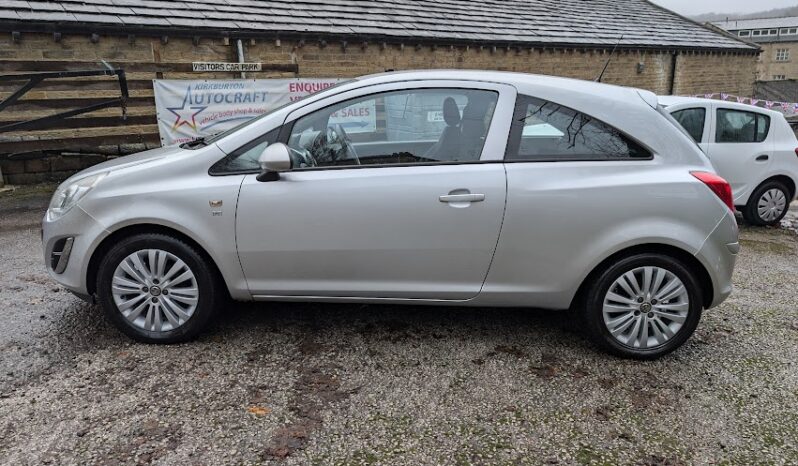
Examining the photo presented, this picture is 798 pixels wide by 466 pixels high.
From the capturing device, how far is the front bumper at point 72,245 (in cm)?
324

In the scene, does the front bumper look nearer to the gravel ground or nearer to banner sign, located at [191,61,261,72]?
the gravel ground

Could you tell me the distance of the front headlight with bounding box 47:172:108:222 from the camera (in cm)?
330

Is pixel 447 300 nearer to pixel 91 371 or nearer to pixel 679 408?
pixel 679 408

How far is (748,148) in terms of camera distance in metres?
7.11

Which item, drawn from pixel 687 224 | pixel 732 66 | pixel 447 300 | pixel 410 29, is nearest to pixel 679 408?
pixel 687 224

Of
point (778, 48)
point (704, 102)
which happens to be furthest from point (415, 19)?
point (778, 48)

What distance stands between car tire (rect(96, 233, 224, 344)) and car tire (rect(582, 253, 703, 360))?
2.37 m

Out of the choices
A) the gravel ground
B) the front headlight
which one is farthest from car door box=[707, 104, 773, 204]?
the front headlight

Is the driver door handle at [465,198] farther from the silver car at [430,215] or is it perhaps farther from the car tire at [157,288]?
the car tire at [157,288]

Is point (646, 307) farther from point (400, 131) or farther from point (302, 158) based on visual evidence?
point (302, 158)

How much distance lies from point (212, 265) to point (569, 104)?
2.40 metres

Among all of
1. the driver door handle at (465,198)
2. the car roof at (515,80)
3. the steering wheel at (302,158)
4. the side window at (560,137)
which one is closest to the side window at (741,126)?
the car roof at (515,80)

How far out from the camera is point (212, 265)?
3.33 meters

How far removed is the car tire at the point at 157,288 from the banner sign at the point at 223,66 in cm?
772
